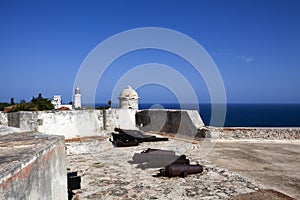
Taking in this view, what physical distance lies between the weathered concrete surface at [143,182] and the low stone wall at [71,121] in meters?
2.33

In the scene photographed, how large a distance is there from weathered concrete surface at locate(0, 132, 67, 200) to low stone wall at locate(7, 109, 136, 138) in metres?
5.67

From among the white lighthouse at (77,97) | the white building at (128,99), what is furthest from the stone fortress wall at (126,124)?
the white lighthouse at (77,97)

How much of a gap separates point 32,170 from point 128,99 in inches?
645

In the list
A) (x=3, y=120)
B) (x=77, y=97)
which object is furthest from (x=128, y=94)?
(x=77, y=97)

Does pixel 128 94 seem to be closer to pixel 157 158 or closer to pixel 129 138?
pixel 129 138

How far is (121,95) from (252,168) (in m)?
13.2

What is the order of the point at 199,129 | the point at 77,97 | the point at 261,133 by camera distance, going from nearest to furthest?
the point at 261,133 → the point at 199,129 → the point at 77,97

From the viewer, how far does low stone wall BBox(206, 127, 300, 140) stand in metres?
11.9

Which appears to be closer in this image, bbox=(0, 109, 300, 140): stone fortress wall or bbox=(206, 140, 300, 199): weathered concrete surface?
bbox=(206, 140, 300, 199): weathered concrete surface

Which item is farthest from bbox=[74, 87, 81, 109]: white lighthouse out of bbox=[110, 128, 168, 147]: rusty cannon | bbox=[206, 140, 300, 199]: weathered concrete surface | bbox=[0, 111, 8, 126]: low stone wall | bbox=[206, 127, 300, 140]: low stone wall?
bbox=[206, 140, 300, 199]: weathered concrete surface

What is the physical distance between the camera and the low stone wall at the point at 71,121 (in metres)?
9.62

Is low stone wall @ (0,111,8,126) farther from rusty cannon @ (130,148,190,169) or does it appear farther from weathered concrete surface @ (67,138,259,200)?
rusty cannon @ (130,148,190,169)

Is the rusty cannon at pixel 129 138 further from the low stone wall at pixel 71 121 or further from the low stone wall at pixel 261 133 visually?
the low stone wall at pixel 261 133

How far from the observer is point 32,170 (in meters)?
2.58
